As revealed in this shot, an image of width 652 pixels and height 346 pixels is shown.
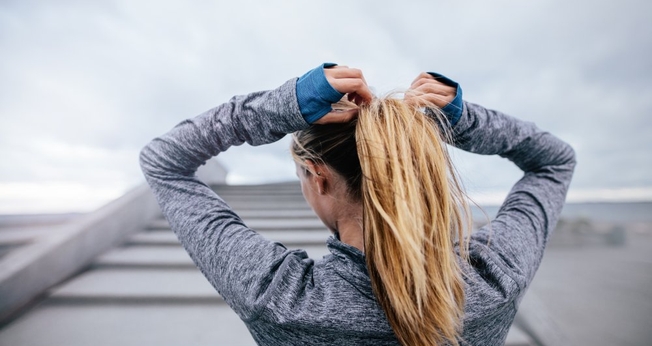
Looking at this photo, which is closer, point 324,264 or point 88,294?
point 324,264

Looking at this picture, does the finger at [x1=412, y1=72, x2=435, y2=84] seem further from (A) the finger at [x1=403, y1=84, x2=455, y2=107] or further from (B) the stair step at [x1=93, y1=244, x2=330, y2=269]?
(B) the stair step at [x1=93, y1=244, x2=330, y2=269]

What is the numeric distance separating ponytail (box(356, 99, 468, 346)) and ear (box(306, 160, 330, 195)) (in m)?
0.15

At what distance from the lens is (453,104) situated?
2.08ft

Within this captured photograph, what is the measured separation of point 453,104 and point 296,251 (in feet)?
1.37

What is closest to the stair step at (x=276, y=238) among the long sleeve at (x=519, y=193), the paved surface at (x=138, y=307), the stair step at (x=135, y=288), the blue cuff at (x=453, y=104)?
the paved surface at (x=138, y=307)

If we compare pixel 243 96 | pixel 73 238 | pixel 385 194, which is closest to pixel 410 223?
pixel 385 194

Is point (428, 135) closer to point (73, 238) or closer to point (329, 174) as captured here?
point (329, 174)

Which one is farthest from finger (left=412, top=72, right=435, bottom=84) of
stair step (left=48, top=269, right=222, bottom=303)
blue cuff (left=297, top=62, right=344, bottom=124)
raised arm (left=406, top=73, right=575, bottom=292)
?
stair step (left=48, top=269, right=222, bottom=303)

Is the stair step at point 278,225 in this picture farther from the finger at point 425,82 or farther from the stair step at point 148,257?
the finger at point 425,82

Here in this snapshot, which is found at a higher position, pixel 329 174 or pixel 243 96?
pixel 243 96

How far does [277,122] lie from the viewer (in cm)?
58

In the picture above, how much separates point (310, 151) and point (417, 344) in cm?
40

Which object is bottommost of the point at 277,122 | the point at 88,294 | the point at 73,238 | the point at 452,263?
the point at 88,294

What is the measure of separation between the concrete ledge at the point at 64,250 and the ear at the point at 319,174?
162 cm
